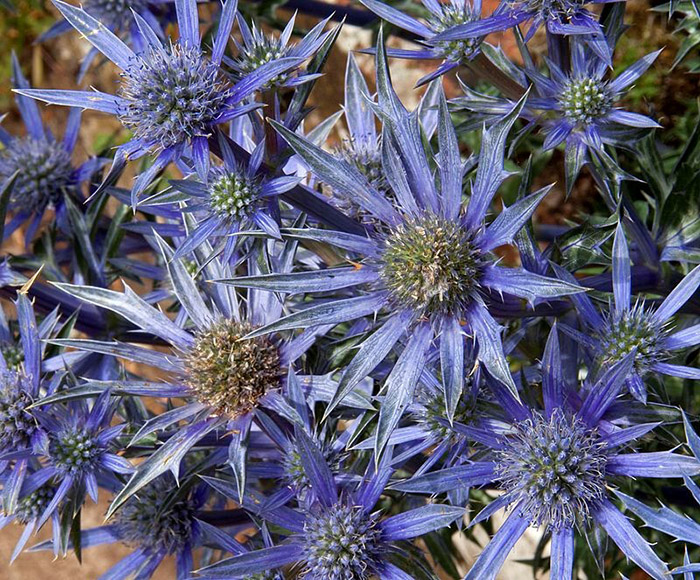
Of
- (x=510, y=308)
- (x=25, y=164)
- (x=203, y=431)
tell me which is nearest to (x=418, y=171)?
(x=510, y=308)

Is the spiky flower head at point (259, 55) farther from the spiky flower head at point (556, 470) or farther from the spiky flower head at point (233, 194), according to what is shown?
the spiky flower head at point (556, 470)

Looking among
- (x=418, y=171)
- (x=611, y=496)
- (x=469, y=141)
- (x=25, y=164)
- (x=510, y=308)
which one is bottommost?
(x=611, y=496)

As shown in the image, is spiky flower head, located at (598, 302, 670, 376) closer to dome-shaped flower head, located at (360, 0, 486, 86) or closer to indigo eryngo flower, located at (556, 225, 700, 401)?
indigo eryngo flower, located at (556, 225, 700, 401)

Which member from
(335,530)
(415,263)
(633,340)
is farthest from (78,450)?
(633,340)

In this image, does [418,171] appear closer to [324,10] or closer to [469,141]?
[324,10]

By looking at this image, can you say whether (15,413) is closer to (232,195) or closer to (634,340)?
(232,195)

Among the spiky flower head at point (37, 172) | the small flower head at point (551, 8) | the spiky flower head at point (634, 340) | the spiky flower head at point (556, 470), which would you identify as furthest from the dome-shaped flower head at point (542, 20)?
the spiky flower head at point (37, 172)
